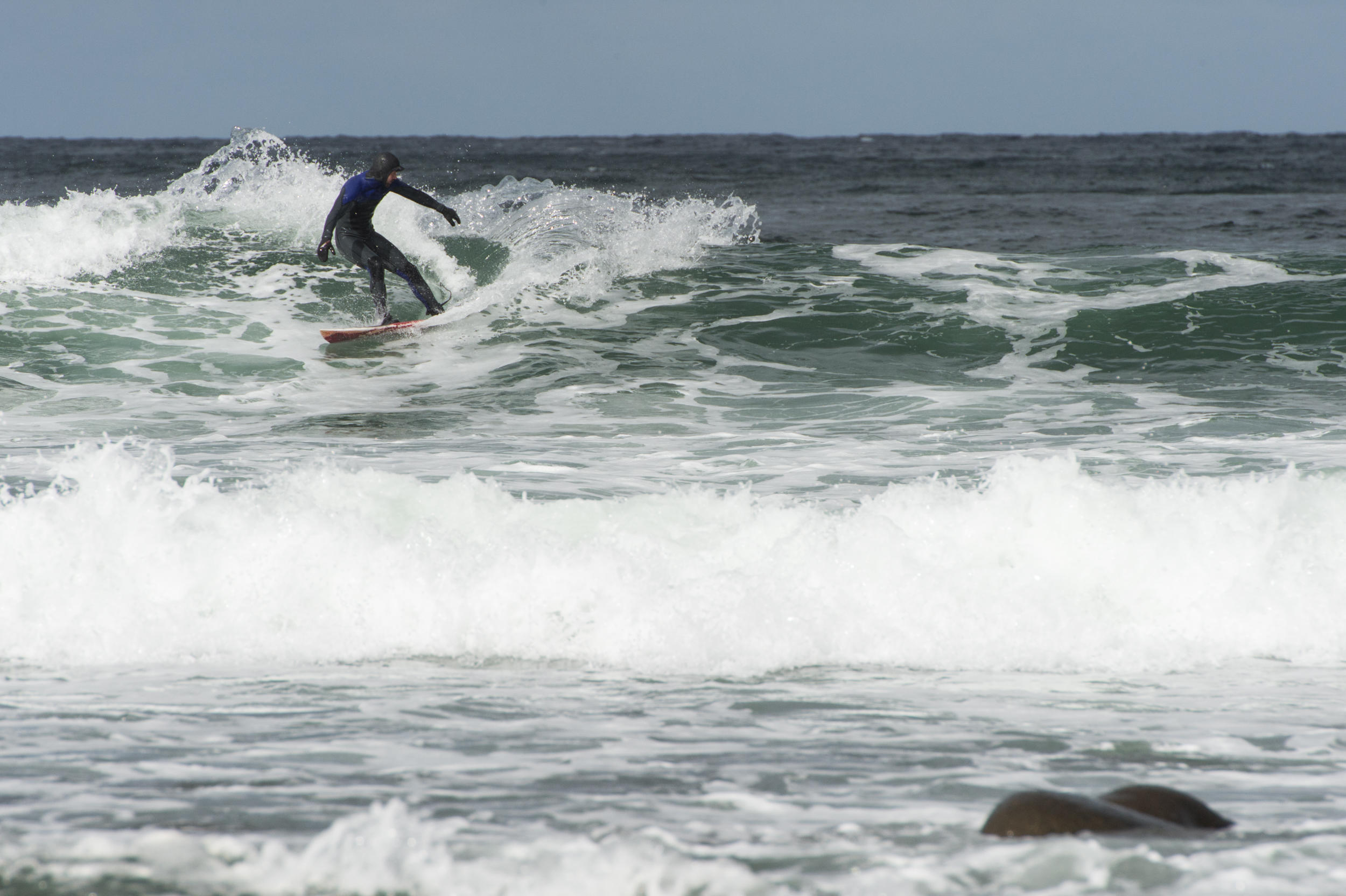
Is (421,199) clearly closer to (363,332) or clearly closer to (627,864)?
(363,332)

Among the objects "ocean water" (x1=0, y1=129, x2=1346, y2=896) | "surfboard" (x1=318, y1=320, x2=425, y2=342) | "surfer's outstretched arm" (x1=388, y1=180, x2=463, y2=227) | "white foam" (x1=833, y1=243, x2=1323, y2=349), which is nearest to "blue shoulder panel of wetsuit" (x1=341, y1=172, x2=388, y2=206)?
"surfer's outstretched arm" (x1=388, y1=180, x2=463, y2=227)

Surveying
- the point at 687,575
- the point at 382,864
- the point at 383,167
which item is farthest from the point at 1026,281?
the point at 382,864

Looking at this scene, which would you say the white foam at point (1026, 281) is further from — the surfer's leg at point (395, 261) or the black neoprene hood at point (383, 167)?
the black neoprene hood at point (383, 167)

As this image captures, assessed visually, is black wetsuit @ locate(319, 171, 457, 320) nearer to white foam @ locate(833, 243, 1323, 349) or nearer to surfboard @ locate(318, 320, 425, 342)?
surfboard @ locate(318, 320, 425, 342)

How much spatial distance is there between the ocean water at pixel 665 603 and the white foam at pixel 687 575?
0.02 meters

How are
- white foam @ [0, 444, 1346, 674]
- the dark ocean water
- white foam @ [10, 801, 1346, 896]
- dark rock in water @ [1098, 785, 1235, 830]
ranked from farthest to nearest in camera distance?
1. the dark ocean water
2. white foam @ [0, 444, 1346, 674]
3. dark rock in water @ [1098, 785, 1235, 830]
4. white foam @ [10, 801, 1346, 896]

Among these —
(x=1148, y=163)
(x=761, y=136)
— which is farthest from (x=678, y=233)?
(x=761, y=136)

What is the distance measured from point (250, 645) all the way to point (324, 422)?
13.9 ft

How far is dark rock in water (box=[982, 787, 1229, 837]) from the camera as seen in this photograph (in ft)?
8.79

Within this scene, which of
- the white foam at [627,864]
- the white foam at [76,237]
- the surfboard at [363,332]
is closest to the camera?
the white foam at [627,864]

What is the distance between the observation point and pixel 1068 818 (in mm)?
2684

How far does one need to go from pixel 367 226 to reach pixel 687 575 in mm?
7356

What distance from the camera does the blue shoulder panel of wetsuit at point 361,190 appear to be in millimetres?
11078

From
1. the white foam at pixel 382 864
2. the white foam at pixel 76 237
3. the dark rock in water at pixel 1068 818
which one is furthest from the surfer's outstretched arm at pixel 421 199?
the dark rock in water at pixel 1068 818
